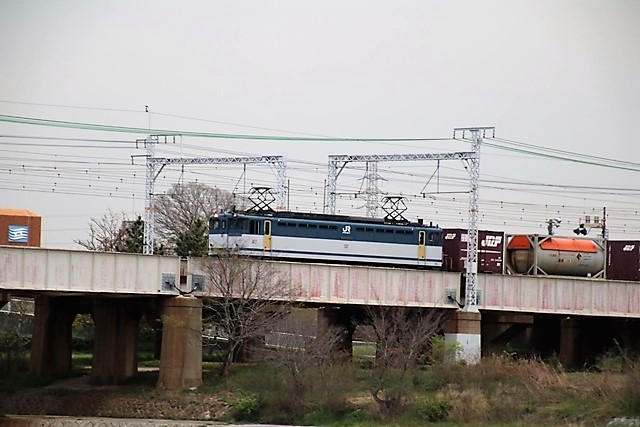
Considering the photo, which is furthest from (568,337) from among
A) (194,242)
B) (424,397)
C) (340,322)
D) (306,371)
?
(194,242)

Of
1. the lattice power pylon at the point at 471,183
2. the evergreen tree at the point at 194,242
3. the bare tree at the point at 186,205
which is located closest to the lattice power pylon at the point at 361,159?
the lattice power pylon at the point at 471,183

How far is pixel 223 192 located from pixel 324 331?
7037 centimetres

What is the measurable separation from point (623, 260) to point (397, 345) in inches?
962

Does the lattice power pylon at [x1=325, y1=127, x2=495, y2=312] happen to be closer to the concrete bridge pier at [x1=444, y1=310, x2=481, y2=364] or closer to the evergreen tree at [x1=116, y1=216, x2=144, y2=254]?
the concrete bridge pier at [x1=444, y1=310, x2=481, y2=364]

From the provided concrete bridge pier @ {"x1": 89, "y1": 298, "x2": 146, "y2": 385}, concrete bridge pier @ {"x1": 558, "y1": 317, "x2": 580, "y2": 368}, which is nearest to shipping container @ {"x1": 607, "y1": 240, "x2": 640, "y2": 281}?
concrete bridge pier @ {"x1": 558, "y1": 317, "x2": 580, "y2": 368}

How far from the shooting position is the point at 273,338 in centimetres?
6825

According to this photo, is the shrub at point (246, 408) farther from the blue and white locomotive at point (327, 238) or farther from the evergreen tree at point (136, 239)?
the evergreen tree at point (136, 239)

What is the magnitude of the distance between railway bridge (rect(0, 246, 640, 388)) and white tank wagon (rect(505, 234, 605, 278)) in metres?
3.01

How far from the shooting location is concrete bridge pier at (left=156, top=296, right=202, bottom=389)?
60625 millimetres

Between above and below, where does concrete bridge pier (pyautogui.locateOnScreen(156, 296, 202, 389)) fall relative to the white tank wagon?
below

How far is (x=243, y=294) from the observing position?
62.6 meters

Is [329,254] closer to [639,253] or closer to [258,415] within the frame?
[258,415]

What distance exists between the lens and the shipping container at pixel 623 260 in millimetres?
78562

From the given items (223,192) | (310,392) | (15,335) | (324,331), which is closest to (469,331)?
(324,331)
